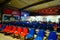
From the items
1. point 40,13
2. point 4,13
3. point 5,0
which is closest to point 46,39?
point 5,0

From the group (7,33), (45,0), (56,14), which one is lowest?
(7,33)

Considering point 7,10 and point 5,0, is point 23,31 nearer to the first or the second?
point 5,0

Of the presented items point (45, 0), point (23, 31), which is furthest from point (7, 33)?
point (45, 0)

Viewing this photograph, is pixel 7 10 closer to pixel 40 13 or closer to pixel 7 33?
pixel 40 13

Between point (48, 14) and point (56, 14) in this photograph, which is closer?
point (56, 14)

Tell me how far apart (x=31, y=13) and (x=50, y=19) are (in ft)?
15.3

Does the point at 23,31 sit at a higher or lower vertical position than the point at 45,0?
lower

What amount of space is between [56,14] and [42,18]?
3036mm

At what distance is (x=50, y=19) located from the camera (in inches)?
830

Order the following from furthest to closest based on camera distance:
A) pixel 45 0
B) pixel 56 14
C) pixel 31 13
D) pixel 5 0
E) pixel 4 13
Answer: pixel 31 13 < pixel 56 14 < pixel 4 13 < pixel 5 0 < pixel 45 0

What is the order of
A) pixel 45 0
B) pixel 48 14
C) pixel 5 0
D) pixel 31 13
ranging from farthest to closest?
pixel 31 13
pixel 48 14
pixel 5 0
pixel 45 0

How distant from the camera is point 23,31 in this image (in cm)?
795

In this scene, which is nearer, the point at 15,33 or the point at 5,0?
the point at 15,33

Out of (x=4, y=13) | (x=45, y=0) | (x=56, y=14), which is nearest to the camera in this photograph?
(x=45, y=0)
